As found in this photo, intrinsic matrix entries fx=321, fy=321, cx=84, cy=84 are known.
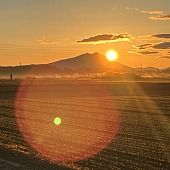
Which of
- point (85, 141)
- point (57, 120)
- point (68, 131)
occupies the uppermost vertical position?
point (57, 120)

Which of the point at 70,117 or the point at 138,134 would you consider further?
the point at 70,117

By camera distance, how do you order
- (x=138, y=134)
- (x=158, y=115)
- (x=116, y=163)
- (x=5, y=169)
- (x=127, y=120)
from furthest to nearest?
(x=158, y=115) → (x=127, y=120) → (x=138, y=134) → (x=116, y=163) → (x=5, y=169)

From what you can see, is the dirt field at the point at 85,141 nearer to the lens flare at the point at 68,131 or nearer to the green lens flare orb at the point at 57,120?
the lens flare at the point at 68,131

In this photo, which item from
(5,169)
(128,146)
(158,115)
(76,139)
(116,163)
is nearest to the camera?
(5,169)

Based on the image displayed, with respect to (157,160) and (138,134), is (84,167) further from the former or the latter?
(138,134)

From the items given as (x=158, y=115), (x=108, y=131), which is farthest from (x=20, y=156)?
(x=158, y=115)

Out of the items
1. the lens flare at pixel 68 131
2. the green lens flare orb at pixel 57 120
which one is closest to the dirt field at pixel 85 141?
the lens flare at pixel 68 131

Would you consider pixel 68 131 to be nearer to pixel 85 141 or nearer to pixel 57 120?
pixel 85 141

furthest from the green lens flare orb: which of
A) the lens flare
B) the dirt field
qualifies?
the dirt field

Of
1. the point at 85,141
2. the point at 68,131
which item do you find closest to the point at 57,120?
the point at 68,131

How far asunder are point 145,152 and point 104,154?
4.32ft

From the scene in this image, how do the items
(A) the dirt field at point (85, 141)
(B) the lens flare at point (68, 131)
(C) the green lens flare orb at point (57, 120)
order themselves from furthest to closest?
(C) the green lens flare orb at point (57, 120)
(B) the lens flare at point (68, 131)
(A) the dirt field at point (85, 141)

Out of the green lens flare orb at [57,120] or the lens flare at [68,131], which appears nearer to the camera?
the lens flare at [68,131]

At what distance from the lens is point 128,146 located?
10742mm
